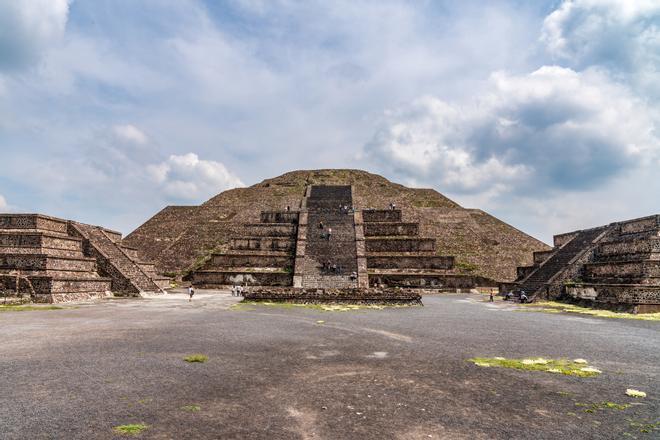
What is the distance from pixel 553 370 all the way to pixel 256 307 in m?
13.9

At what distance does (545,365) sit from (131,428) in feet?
24.3

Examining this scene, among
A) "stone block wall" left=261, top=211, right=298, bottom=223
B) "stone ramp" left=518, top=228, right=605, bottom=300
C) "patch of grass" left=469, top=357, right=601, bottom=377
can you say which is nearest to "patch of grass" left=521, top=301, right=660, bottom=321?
"stone ramp" left=518, top=228, right=605, bottom=300

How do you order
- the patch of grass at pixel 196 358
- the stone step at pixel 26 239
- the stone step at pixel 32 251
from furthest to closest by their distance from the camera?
the stone step at pixel 26 239 < the stone step at pixel 32 251 < the patch of grass at pixel 196 358

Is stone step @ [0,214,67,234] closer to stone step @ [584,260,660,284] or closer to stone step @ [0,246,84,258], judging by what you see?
stone step @ [0,246,84,258]

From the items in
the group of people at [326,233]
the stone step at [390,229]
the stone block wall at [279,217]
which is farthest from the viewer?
the stone block wall at [279,217]

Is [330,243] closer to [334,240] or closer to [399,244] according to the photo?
[334,240]

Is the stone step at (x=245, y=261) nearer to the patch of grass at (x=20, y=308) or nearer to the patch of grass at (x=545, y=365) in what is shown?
the patch of grass at (x=20, y=308)

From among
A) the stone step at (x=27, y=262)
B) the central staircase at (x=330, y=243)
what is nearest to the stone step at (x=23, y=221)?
the stone step at (x=27, y=262)

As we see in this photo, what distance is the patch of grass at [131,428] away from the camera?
4.86 m

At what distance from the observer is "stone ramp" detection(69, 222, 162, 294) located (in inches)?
989

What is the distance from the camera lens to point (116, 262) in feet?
85.4

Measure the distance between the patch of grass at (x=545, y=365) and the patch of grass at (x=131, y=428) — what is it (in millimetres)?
6166

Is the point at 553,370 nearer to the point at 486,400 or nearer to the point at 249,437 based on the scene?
the point at 486,400

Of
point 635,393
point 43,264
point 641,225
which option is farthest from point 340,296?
point 641,225
